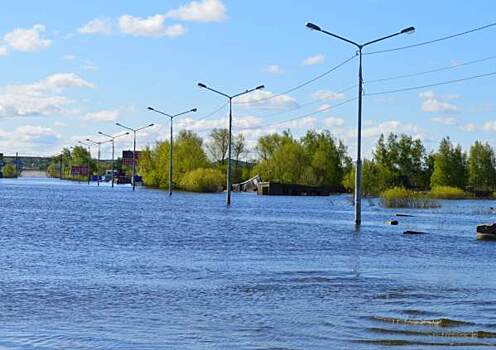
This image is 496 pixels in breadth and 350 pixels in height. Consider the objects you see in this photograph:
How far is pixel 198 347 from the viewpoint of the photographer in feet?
43.1

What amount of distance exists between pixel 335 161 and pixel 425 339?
450ft

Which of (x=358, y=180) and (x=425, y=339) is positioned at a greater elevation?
(x=358, y=180)

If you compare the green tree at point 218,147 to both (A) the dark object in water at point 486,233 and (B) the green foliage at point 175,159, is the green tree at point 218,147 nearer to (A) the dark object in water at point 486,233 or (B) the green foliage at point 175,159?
(B) the green foliage at point 175,159

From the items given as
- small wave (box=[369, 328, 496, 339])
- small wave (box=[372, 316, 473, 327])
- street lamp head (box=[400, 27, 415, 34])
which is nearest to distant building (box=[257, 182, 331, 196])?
street lamp head (box=[400, 27, 415, 34])

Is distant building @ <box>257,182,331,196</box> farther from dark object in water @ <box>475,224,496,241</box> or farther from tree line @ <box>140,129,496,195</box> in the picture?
dark object in water @ <box>475,224,496,241</box>

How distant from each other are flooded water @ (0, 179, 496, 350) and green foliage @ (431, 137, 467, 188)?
111 m

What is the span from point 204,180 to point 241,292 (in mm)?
109609

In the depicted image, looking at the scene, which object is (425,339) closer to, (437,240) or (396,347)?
(396,347)

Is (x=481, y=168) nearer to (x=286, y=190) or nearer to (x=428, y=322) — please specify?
(x=286, y=190)

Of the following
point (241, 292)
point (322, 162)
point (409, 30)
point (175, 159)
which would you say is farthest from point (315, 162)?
point (241, 292)

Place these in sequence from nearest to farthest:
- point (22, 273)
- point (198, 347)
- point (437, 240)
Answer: point (198, 347)
point (22, 273)
point (437, 240)

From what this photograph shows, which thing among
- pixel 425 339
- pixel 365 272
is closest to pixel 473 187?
pixel 365 272

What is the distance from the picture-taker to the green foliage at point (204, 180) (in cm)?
12912

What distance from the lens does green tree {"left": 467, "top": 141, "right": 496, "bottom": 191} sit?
154125mm
